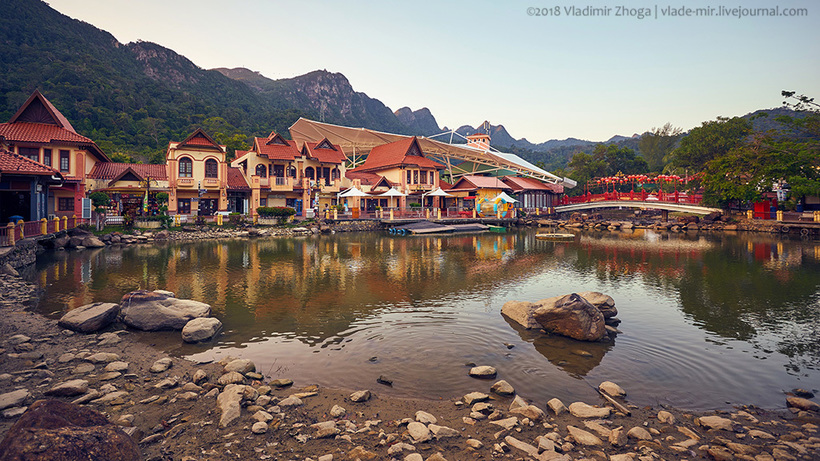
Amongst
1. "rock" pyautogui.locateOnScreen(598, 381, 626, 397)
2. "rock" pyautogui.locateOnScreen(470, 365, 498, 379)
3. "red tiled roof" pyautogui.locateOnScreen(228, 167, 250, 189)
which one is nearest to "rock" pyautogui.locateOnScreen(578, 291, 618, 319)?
"rock" pyautogui.locateOnScreen(598, 381, 626, 397)

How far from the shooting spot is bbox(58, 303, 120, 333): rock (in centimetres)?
1038

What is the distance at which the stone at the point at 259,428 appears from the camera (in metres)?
5.83

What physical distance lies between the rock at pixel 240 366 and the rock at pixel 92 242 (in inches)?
1044

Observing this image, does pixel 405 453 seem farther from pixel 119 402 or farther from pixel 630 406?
pixel 119 402

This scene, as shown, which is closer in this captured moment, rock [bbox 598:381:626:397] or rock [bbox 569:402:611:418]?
rock [bbox 569:402:611:418]

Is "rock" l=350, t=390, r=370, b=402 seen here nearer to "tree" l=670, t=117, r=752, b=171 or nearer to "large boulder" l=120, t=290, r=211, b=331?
"large boulder" l=120, t=290, r=211, b=331

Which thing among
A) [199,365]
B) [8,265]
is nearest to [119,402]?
[199,365]

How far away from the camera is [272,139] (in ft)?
154

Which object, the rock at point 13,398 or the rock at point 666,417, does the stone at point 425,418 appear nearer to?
the rock at point 666,417

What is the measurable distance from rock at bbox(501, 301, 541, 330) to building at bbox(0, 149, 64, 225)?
2273cm

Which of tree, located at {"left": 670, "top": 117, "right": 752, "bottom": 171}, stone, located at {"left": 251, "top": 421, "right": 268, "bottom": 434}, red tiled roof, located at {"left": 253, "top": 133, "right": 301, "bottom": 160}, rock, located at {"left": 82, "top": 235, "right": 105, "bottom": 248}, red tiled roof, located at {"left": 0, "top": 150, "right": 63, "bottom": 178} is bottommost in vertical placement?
stone, located at {"left": 251, "top": 421, "right": 268, "bottom": 434}

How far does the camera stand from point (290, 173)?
4741 centimetres

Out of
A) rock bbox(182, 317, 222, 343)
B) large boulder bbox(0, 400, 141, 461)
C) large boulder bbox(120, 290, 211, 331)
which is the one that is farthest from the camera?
large boulder bbox(120, 290, 211, 331)

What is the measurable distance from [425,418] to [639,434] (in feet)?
10.2
